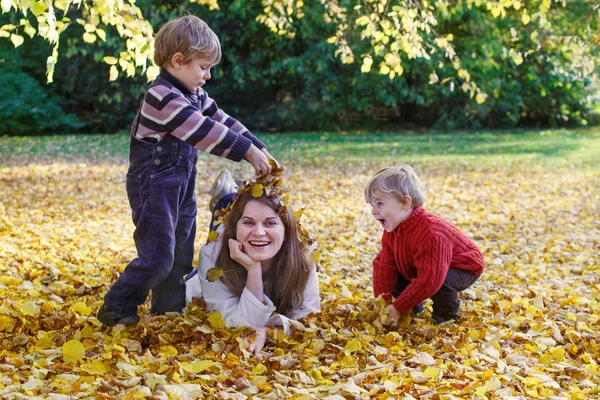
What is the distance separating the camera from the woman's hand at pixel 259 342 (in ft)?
11.2

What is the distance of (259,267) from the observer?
3623 millimetres

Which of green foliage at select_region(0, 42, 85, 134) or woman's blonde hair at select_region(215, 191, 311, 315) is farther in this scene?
green foliage at select_region(0, 42, 85, 134)

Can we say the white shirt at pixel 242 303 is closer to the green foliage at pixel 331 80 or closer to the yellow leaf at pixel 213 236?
the yellow leaf at pixel 213 236

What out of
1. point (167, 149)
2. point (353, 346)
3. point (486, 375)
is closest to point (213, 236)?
point (167, 149)

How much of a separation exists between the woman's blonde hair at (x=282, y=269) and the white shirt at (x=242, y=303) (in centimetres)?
4

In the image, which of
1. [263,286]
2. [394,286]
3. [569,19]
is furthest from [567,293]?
[569,19]

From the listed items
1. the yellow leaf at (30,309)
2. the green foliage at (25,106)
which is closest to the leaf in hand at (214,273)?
the yellow leaf at (30,309)

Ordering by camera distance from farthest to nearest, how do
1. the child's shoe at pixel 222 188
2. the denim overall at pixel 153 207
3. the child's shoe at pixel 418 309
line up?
the child's shoe at pixel 222 188 < the child's shoe at pixel 418 309 < the denim overall at pixel 153 207

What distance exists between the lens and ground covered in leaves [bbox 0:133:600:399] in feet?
9.98

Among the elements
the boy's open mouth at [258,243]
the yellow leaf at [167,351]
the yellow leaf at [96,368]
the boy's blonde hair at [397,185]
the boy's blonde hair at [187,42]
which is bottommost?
the yellow leaf at [167,351]

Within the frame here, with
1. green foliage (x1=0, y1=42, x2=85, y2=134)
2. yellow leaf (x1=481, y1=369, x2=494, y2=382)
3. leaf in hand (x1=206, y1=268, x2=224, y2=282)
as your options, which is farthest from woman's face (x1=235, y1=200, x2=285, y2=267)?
green foliage (x1=0, y1=42, x2=85, y2=134)

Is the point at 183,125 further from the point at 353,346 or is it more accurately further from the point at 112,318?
the point at 353,346

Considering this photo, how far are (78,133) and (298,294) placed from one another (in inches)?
706

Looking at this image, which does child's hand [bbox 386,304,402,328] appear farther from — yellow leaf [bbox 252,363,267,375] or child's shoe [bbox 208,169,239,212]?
child's shoe [bbox 208,169,239,212]
